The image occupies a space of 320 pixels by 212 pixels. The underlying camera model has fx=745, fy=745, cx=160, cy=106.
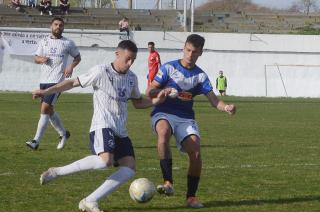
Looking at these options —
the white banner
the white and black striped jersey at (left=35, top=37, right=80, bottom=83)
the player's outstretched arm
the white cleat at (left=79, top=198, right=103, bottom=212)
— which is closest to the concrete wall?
the white banner

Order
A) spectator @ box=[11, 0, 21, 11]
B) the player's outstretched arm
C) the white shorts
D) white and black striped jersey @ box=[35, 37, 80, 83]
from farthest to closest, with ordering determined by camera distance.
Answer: spectator @ box=[11, 0, 21, 11]
white and black striped jersey @ box=[35, 37, 80, 83]
the white shorts
the player's outstretched arm

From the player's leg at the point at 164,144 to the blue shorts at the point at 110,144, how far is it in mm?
741

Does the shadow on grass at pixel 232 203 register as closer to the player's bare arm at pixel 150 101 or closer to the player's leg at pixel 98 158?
the player's leg at pixel 98 158

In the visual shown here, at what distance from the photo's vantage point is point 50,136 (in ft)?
50.4

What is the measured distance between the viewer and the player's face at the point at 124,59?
24.5 feet

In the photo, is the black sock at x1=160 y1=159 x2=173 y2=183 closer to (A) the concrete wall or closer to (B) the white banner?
(B) the white banner

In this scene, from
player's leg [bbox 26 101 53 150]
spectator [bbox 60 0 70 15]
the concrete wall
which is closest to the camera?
player's leg [bbox 26 101 53 150]

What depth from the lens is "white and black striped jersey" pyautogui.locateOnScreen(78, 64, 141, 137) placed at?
7.43 meters

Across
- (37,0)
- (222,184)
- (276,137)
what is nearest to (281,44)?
(37,0)

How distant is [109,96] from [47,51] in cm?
568

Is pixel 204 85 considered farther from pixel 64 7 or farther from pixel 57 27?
pixel 64 7

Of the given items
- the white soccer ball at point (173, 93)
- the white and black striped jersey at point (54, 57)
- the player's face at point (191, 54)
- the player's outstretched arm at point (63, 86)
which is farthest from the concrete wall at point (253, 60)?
the player's outstretched arm at point (63, 86)

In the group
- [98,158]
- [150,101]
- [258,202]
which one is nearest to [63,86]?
[98,158]

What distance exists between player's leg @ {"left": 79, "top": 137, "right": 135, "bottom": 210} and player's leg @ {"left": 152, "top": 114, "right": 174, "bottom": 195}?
741 millimetres
